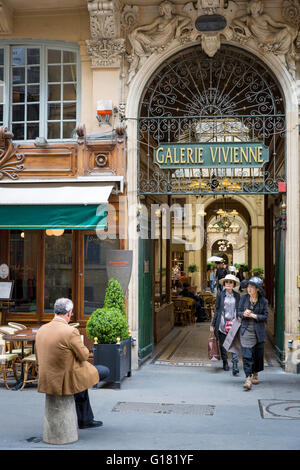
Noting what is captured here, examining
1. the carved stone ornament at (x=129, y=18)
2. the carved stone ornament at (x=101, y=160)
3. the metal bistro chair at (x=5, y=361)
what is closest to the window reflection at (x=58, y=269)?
the carved stone ornament at (x=101, y=160)

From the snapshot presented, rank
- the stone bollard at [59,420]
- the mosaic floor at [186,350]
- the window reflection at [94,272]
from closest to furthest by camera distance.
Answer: the stone bollard at [59,420] → the window reflection at [94,272] → the mosaic floor at [186,350]

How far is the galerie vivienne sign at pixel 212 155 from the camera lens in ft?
35.8

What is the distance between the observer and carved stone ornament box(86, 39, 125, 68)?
432 inches

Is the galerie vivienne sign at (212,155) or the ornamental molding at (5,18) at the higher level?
the ornamental molding at (5,18)

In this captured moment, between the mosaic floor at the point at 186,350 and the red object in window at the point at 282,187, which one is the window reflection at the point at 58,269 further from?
the red object in window at the point at 282,187

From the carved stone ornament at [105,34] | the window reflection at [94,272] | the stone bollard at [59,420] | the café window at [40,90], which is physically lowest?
the stone bollard at [59,420]

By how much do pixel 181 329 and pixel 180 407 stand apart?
9061 millimetres

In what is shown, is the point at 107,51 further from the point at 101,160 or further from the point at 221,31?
the point at 221,31

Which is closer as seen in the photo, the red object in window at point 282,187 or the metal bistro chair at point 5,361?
the metal bistro chair at point 5,361

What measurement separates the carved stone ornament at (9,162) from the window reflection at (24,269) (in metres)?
1.20

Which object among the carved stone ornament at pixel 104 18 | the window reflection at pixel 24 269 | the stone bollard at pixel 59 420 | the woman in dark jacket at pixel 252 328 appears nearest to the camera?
the stone bollard at pixel 59 420

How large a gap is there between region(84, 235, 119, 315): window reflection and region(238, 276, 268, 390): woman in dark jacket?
118 inches

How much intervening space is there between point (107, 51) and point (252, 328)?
590 cm

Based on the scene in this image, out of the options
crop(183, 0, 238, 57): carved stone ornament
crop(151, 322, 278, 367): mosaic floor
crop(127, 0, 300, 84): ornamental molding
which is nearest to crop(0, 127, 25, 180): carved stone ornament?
crop(127, 0, 300, 84): ornamental molding
